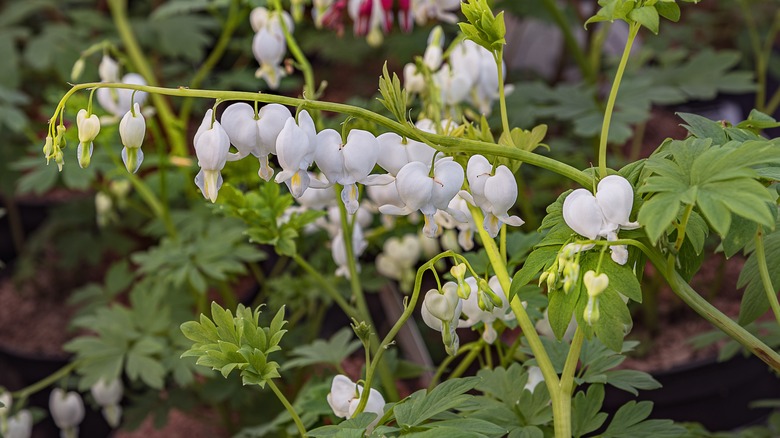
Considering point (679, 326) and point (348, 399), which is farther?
point (679, 326)

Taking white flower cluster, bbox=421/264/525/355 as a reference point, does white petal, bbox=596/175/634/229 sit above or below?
above

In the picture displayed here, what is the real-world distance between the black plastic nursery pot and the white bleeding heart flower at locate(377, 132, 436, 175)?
0.81 meters

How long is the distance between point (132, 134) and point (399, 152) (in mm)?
236

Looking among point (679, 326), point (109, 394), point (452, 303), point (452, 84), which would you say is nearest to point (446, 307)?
point (452, 303)

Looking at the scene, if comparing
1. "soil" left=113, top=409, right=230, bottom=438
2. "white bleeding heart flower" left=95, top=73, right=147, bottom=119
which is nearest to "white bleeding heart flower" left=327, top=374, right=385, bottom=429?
"white bleeding heart flower" left=95, top=73, right=147, bottom=119

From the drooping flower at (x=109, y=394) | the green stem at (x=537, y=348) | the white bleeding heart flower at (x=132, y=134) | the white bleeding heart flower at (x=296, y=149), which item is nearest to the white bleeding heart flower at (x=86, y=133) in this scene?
the white bleeding heart flower at (x=132, y=134)

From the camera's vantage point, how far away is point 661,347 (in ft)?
5.52

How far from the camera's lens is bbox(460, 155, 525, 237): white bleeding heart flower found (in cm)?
78

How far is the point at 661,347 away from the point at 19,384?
4.06 feet

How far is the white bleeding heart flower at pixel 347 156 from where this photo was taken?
0.76 m

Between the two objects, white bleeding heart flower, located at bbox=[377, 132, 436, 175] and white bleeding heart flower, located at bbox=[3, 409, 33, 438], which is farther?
white bleeding heart flower, located at bbox=[3, 409, 33, 438]

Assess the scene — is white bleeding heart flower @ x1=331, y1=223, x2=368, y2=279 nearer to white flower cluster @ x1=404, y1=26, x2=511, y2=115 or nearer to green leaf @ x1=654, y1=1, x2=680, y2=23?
white flower cluster @ x1=404, y1=26, x2=511, y2=115

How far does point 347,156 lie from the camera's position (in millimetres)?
763

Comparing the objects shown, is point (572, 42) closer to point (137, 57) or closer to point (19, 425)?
point (137, 57)
